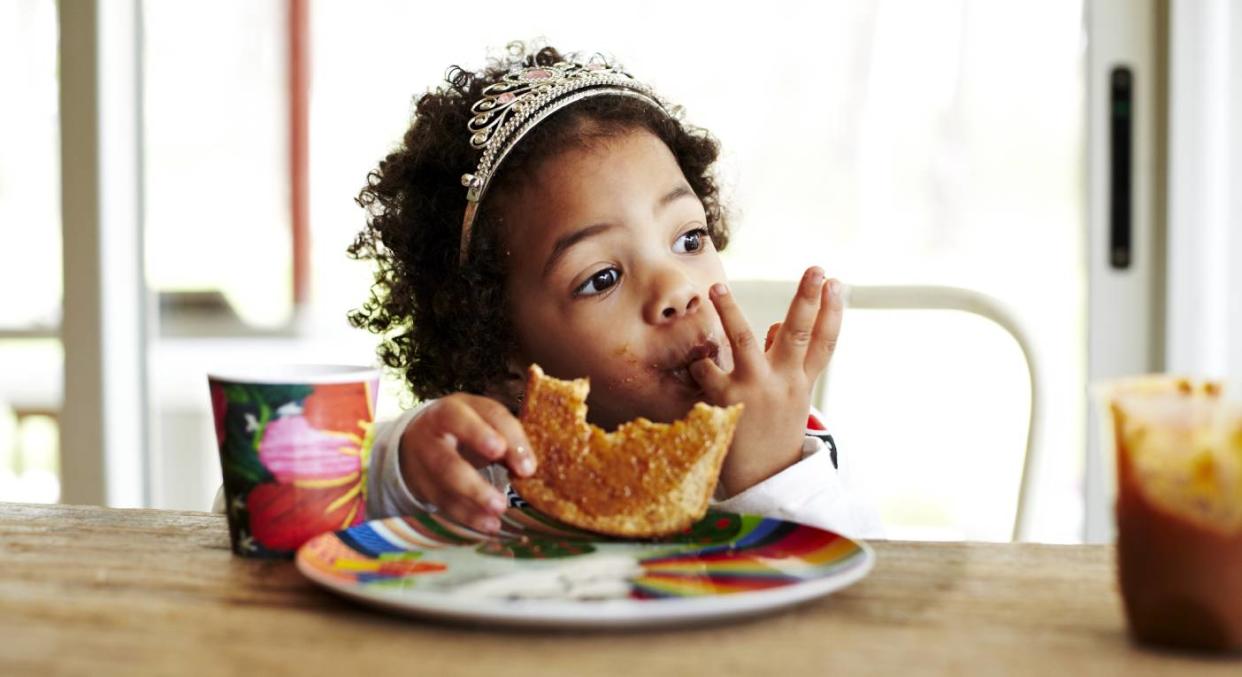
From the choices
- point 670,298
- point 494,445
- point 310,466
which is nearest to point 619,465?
point 494,445

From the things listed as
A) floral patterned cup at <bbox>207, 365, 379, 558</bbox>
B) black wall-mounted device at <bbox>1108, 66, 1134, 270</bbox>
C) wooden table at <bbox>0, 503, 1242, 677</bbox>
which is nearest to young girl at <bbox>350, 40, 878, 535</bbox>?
floral patterned cup at <bbox>207, 365, 379, 558</bbox>

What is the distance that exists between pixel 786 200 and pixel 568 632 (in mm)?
2937

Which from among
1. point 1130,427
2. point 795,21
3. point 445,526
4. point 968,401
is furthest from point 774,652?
point 968,401

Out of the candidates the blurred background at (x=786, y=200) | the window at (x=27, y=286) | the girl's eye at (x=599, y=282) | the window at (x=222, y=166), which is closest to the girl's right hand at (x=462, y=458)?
the girl's eye at (x=599, y=282)

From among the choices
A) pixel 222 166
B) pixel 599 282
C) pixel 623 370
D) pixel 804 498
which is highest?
pixel 222 166

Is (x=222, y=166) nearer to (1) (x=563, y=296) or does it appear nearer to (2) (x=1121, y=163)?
(2) (x=1121, y=163)

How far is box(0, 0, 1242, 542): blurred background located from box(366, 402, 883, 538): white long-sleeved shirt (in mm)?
236

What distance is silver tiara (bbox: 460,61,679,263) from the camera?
1454mm

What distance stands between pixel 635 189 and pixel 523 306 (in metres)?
0.21

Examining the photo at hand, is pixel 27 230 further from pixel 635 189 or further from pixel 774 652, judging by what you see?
pixel 774 652

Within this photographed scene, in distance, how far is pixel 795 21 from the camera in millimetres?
3135

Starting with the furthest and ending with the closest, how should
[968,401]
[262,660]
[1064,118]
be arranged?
Result: 1. [968,401]
2. [1064,118]
3. [262,660]

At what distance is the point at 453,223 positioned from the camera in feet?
5.07

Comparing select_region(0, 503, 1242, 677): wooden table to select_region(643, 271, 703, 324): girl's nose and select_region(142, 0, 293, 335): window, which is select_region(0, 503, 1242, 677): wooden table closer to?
select_region(643, 271, 703, 324): girl's nose
